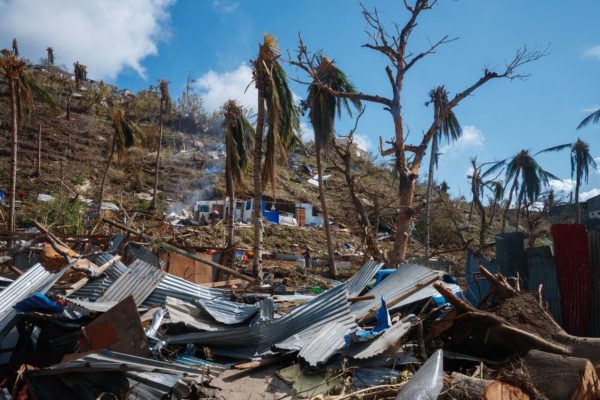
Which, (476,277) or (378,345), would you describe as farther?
(476,277)

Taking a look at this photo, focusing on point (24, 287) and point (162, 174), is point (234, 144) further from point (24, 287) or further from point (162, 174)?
point (162, 174)

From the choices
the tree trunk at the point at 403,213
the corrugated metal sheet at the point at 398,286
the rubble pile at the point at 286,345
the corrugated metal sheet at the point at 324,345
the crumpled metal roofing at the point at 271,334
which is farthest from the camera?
the tree trunk at the point at 403,213

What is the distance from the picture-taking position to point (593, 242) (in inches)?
225

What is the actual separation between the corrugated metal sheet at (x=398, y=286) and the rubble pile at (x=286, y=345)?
0.02 m

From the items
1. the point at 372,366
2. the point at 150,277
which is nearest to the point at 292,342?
the point at 372,366

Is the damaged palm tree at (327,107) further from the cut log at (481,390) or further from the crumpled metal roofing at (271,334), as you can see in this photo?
the cut log at (481,390)

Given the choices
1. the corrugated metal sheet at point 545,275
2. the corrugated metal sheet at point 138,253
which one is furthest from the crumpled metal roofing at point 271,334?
the corrugated metal sheet at point 138,253

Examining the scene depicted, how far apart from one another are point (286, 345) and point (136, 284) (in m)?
2.53

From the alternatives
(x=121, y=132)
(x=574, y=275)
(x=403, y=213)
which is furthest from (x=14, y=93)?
(x=574, y=275)

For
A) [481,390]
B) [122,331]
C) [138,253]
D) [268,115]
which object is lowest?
[481,390]

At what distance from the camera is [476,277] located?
22.6ft

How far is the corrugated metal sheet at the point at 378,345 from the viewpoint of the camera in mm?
4254

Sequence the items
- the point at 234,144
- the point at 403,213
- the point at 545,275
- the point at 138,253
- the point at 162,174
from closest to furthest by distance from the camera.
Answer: the point at 545,275, the point at 138,253, the point at 403,213, the point at 234,144, the point at 162,174

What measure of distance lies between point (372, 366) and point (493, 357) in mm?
1286
